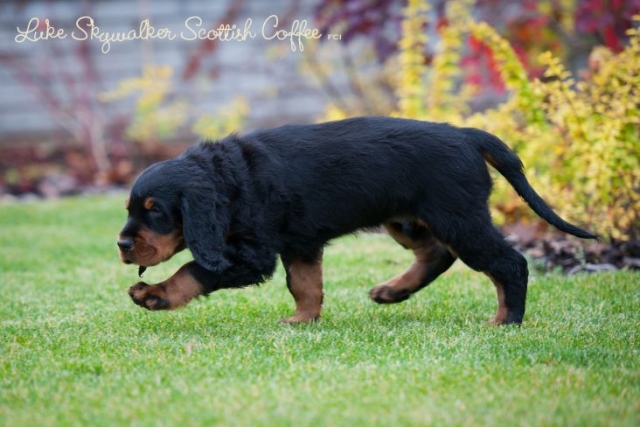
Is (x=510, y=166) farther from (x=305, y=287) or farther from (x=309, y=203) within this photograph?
(x=305, y=287)

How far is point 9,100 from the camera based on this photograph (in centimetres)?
1270

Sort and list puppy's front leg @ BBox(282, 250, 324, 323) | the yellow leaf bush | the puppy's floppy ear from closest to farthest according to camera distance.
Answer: the puppy's floppy ear → puppy's front leg @ BBox(282, 250, 324, 323) → the yellow leaf bush

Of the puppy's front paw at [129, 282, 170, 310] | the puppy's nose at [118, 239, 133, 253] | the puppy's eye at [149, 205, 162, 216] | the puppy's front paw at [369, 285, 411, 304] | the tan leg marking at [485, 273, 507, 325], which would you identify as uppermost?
the puppy's eye at [149, 205, 162, 216]

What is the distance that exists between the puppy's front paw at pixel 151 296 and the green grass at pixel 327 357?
164 mm

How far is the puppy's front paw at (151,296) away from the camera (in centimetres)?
407

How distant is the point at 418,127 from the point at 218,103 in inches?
322

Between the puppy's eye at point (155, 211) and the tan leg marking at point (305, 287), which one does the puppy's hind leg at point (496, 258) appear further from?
the puppy's eye at point (155, 211)

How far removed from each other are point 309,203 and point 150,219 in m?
0.77

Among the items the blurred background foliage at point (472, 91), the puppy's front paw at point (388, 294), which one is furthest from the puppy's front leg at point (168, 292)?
the blurred background foliage at point (472, 91)

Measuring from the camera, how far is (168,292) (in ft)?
13.4

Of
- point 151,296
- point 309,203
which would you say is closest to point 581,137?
point 309,203

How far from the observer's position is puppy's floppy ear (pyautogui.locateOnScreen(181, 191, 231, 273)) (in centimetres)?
405

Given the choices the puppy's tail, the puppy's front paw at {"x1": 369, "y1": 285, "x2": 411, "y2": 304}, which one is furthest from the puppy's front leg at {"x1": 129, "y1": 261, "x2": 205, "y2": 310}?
the puppy's tail

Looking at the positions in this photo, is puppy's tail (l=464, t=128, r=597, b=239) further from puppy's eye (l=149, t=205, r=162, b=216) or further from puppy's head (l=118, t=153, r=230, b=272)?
puppy's eye (l=149, t=205, r=162, b=216)
